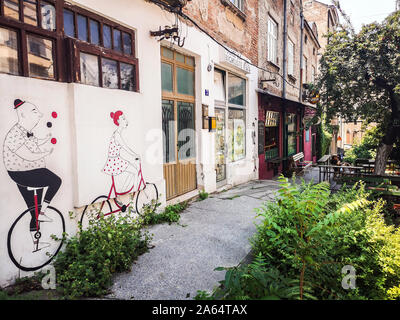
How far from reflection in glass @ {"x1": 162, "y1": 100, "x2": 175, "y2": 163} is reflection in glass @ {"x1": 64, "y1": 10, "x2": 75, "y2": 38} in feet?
7.15

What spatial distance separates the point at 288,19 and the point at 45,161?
12739 mm

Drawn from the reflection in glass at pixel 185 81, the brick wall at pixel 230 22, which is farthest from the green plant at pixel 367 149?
the reflection in glass at pixel 185 81

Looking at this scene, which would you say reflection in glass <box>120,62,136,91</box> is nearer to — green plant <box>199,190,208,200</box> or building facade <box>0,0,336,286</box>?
building facade <box>0,0,336,286</box>

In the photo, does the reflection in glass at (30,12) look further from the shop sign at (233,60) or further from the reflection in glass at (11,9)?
the shop sign at (233,60)

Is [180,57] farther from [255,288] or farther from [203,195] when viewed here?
[255,288]

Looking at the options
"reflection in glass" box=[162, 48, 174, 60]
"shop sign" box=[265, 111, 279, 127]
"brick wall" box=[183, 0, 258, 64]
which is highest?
"brick wall" box=[183, 0, 258, 64]

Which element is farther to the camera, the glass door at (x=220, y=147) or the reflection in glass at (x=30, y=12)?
the glass door at (x=220, y=147)

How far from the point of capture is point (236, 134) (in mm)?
8664

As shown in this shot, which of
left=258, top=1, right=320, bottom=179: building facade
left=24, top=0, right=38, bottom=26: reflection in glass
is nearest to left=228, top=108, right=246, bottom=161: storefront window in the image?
left=258, top=1, right=320, bottom=179: building facade

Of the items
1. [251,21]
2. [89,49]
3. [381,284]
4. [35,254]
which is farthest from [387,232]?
[251,21]

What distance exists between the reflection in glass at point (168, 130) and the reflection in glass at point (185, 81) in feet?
1.82

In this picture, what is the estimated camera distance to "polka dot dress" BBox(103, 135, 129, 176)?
12.8 ft

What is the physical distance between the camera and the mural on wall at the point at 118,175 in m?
3.77

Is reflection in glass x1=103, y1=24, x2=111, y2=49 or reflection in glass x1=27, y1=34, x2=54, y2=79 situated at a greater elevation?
reflection in glass x1=103, y1=24, x2=111, y2=49
